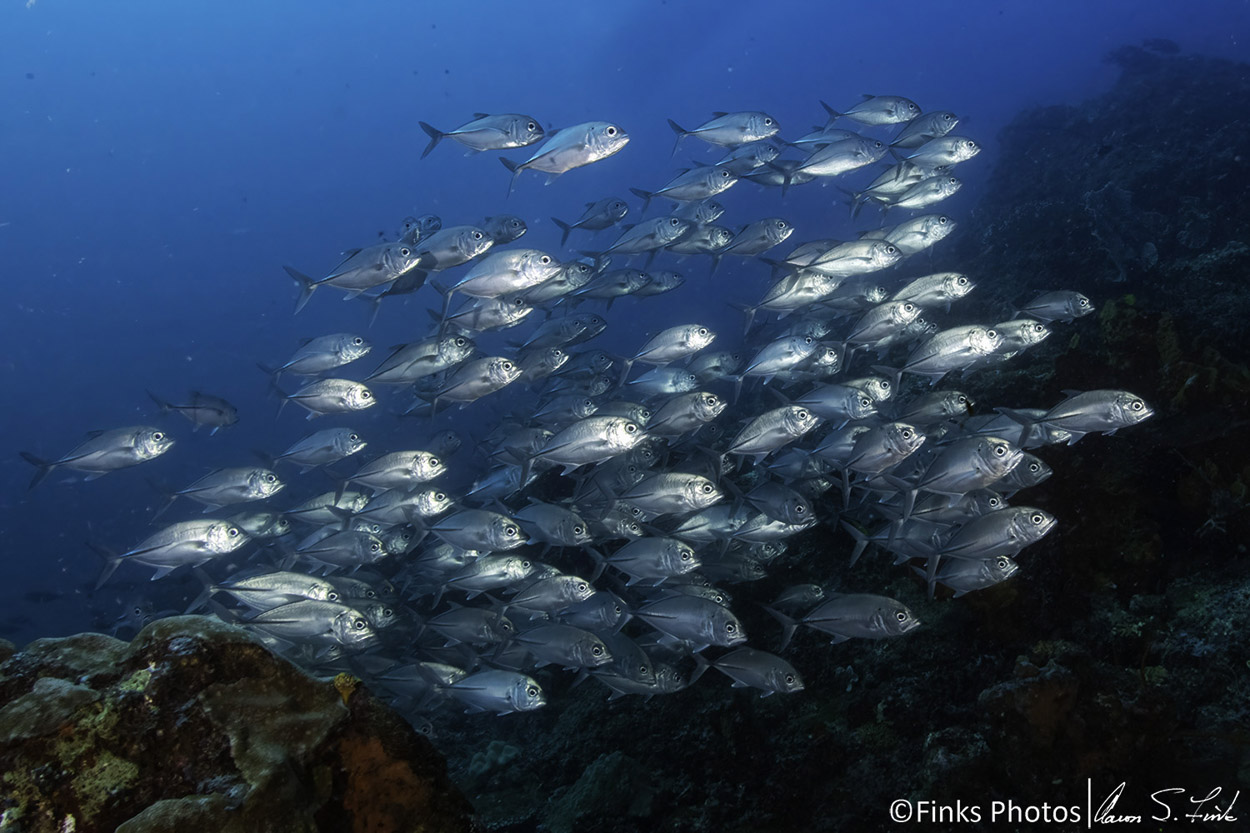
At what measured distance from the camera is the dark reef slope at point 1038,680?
139 inches

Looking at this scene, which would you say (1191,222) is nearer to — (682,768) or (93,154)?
(682,768)

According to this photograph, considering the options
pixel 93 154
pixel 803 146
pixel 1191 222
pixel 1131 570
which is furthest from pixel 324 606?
pixel 93 154

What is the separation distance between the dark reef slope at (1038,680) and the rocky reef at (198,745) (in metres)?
3.08

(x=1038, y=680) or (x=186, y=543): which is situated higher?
(x=1038, y=680)

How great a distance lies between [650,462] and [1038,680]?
3.89m

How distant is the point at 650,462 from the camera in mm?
6652

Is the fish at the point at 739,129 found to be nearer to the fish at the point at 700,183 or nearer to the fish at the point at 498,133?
the fish at the point at 700,183

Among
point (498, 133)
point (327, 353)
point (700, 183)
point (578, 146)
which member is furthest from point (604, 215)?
point (327, 353)

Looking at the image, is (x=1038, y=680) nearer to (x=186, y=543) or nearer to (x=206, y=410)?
(x=186, y=543)

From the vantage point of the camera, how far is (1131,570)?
518cm

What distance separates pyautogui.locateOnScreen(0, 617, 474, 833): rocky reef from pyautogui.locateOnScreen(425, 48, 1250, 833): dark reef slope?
3.08 metres

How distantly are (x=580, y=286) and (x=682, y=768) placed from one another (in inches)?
201

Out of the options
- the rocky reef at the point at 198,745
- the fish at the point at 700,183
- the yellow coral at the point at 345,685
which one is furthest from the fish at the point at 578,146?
the rocky reef at the point at 198,745
